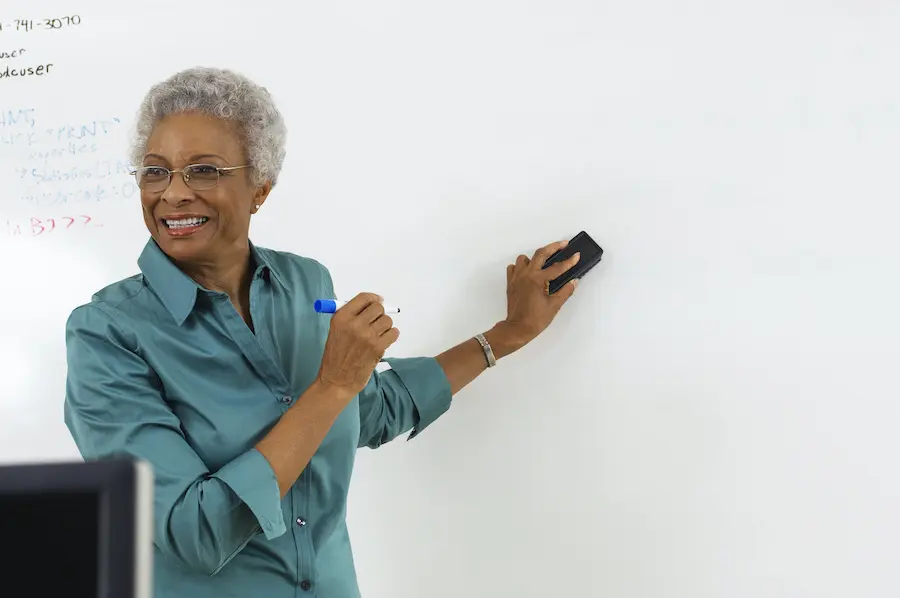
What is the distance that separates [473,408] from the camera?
58.0 inches

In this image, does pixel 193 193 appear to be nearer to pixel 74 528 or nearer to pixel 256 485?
pixel 256 485

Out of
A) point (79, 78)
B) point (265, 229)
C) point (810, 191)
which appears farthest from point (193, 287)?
point (810, 191)

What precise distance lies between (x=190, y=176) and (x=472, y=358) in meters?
0.50

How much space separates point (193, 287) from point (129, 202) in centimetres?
56

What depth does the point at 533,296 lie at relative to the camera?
1396 millimetres

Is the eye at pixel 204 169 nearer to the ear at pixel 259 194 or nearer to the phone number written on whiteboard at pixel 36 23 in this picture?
the ear at pixel 259 194

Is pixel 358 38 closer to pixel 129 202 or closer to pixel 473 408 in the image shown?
pixel 129 202

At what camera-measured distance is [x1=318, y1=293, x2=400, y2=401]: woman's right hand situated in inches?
44.2

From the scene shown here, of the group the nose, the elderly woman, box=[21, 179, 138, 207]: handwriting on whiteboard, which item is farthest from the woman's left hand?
box=[21, 179, 138, 207]: handwriting on whiteboard

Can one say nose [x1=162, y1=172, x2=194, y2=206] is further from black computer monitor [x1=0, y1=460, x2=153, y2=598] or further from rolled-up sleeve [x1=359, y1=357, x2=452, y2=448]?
black computer monitor [x1=0, y1=460, x2=153, y2=598]

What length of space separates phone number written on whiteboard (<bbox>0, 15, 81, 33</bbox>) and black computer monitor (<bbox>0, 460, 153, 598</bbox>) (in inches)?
54.1

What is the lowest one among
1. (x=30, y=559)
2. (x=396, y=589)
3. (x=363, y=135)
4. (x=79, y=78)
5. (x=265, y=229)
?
(x=396, y=589)

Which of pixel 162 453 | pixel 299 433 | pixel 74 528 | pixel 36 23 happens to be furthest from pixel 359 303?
pixel 36 23

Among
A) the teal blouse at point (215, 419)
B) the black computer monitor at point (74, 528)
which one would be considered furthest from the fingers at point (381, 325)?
the black computer monitor at point (74, 528)
